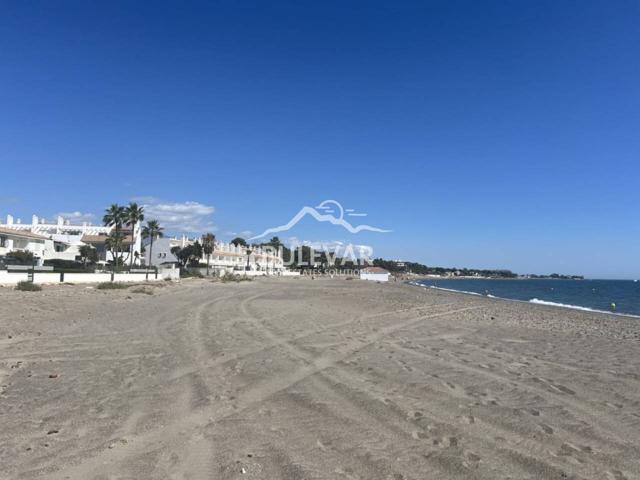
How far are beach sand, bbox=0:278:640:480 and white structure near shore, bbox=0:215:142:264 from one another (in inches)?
2109

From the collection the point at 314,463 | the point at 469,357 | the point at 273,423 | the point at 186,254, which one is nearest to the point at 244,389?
the point at 273,423

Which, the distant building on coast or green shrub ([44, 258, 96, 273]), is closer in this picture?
green shrub ([44, 258, 96, 273])

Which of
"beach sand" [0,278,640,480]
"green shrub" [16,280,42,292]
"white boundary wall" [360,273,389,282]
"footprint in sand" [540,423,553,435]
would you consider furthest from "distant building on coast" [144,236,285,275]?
"footprint in sand" [540,423,553,435]

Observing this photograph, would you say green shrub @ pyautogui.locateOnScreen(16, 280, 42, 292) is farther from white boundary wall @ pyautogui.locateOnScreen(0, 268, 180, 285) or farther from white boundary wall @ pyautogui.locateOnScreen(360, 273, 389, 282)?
white boundary wall @ pyautogui.locateOnScreen(360, 273, 389, 282)

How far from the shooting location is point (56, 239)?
74.8 m

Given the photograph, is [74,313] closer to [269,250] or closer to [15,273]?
[15,273]

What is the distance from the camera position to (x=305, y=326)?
50.1 ft

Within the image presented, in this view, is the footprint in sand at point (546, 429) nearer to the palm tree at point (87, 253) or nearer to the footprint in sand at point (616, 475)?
the footprint in sand at point (616, 475)

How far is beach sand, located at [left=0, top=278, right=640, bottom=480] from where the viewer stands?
14.3 ft

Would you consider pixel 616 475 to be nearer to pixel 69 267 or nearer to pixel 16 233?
pixel 69 267

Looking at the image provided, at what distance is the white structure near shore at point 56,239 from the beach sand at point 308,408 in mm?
53558

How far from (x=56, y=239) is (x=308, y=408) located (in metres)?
80.8

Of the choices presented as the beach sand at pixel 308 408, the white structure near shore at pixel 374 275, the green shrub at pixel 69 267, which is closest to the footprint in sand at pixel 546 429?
the beach sand at pixel 308 408

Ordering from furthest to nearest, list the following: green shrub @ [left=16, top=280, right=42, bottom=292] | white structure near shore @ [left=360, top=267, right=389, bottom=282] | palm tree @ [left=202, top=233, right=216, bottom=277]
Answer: white structure near shore @ [left=360, top=267, right=389, bottom=282] → palm tree @ [left=202, top=233, right=216, bottom=277] → green shrub @ [left=16, top=280, right=42, bottom=292]
